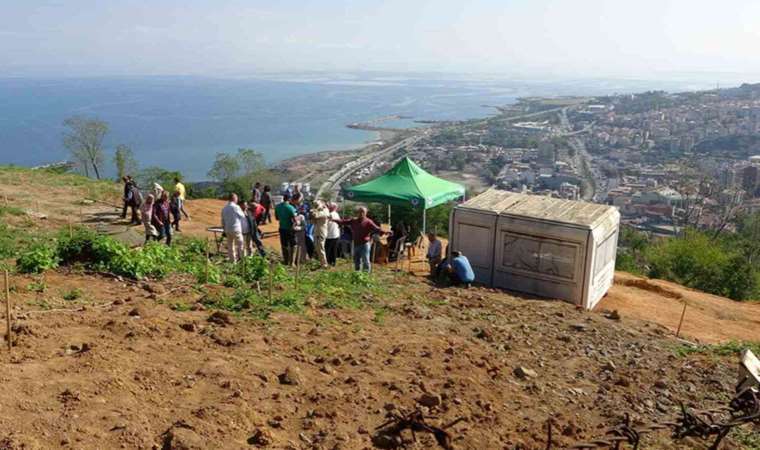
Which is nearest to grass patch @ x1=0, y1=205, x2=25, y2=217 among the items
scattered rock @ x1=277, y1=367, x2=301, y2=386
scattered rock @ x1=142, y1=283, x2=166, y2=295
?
scattered rock @ x1=142, y1=283, x2=166, y2=295

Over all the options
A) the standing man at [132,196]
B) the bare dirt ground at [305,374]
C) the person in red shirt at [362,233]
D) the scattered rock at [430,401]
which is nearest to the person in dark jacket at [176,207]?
the standing man at [132,196]

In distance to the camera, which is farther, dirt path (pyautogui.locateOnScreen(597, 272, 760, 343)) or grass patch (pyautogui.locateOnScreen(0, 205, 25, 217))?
grass patch (pyautogui.locateOnScreen(0, 205, 25, 217))

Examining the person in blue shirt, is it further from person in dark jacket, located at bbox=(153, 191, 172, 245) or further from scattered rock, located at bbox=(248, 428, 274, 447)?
scattered rock, located at bbox=(248, 428, 274, 447)

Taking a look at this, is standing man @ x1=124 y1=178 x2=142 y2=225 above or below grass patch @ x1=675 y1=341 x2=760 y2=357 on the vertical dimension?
above

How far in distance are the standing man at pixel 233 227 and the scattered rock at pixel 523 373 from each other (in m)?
6.76

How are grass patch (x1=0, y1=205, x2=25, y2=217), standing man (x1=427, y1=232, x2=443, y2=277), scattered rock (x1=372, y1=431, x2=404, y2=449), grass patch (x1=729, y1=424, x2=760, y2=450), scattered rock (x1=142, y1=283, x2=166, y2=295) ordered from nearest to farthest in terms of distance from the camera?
scattered rock (x1=372, y1=431, x2=404, y2=449)
grass patch (x1=729, y1=424, x2=760, y2=450)
scattered rock (x1=142, y1=283, x2=166, y2=295)
standing man (x1=427, y1=232, x2=443, y2=277)
grass patch (x1=0, y1=205, x2=25, y2=217)

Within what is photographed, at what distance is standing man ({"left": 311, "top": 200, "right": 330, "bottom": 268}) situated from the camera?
511 inches

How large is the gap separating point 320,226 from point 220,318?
527cm

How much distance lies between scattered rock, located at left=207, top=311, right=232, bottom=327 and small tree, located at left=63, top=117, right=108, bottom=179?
3976cm

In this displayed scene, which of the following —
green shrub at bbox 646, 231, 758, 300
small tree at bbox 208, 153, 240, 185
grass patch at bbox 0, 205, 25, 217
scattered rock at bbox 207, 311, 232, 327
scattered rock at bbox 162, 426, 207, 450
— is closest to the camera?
scattered rock at bbox 162, 426, 207, 450

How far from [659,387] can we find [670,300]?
956 cm

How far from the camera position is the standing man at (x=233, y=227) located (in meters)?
12.1

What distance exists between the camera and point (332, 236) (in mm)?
13391

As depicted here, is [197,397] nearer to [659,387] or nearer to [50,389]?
[50,389]
